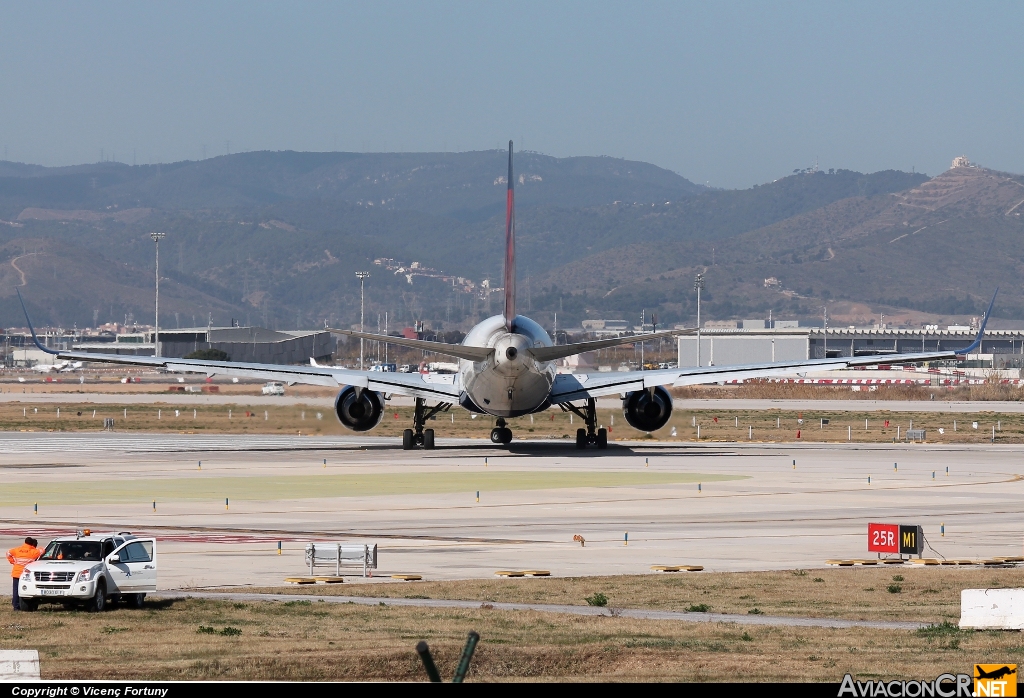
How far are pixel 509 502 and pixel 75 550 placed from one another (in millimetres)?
21543

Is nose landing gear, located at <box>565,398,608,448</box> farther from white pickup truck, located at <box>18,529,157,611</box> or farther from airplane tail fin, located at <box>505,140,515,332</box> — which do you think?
white pickup truck, located at <box>18,529,157,611</box>

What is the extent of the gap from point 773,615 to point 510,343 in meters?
34.3

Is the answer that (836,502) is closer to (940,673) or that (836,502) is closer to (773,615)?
(773,615)

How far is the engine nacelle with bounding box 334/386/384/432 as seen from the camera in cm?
6712

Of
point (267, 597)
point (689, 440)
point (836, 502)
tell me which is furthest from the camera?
point (689, 440)

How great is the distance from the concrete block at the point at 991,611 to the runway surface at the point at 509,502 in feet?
29.4

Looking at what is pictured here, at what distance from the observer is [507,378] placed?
60375 mm

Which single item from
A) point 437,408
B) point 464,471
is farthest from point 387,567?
point 437,408

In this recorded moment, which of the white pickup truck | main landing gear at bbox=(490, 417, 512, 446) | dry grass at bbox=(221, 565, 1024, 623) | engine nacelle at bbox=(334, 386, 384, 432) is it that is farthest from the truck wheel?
main landing gear at bbox=(490, 417, 512, 446)

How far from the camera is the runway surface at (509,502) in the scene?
3500 centimetres

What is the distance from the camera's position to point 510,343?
59750 mm

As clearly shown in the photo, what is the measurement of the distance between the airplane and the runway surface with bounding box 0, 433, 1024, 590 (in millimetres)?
2196

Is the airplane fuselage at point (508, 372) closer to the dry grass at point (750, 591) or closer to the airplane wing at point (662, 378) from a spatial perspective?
the airplane wing at point (662, 378)

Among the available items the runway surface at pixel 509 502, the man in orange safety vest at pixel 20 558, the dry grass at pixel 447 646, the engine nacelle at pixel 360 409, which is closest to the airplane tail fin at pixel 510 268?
the runway surface at pixel 509 502
